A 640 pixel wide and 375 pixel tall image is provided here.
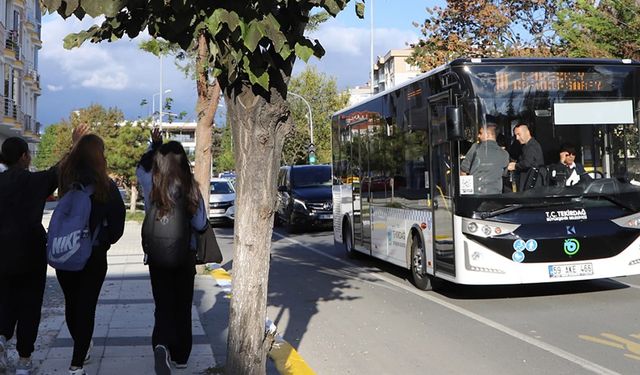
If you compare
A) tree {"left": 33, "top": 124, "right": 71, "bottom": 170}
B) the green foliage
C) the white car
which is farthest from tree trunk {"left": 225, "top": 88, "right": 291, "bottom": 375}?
tree {"left": 33, "top": 124, "right": 71, "bottom": 170}

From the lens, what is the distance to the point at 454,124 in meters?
8.94

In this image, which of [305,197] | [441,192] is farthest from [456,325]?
[305,197]

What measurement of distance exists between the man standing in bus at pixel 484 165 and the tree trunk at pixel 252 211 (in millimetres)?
4885

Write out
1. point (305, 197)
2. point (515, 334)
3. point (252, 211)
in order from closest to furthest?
point (252, 211) → point (515, 334) → point (305, 197)

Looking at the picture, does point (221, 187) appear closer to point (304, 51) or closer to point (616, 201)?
point (616, 201)

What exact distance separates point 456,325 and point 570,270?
1886 mm

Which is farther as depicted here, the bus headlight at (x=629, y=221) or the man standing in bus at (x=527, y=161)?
the bus headlight at (x=629, y=221)

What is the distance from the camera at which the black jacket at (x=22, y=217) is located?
18.1ft

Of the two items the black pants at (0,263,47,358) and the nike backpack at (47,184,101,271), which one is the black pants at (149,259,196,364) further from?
the black pants at (0,263,47,358)

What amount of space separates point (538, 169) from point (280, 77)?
5.77m

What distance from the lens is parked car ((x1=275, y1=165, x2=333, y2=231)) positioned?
21.5m

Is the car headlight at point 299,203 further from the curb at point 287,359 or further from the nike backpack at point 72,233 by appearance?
the nike backpack at point 72,233

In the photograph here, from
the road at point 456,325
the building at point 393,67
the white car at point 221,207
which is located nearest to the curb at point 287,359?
the road at point 456,325

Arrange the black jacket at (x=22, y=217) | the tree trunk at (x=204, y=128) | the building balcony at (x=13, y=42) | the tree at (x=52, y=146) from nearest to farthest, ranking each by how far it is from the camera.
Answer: the black jacket at (x=22, y=217) → the tree trunk at (x=204, y=128) → the building balcony at (x=13, y=42) → the tree at (x=52, y=146)
